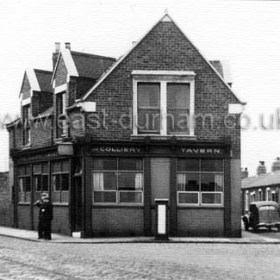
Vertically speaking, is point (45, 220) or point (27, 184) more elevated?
point (27, 184)

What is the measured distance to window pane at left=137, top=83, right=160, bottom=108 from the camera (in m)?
24.1

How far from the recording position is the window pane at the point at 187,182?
23.9 m

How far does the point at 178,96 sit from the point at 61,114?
5145 mm

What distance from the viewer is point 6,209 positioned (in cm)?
3284

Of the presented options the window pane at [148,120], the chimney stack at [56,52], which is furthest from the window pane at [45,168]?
the chimney stack at [56,52]

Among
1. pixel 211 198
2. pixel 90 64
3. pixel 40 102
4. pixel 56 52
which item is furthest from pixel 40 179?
pixel 211 198

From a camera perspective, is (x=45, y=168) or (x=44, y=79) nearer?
(x=45, y=168)

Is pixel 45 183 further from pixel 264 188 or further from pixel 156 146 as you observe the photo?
pixel 264 188

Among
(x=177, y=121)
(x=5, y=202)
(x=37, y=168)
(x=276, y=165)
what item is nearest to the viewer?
(x=177, y=121)

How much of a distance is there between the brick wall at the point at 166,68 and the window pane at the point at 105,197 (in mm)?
2046

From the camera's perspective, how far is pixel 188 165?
2394 centimetres

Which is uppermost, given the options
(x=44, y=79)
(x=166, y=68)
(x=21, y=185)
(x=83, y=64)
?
(x=44, y=79)

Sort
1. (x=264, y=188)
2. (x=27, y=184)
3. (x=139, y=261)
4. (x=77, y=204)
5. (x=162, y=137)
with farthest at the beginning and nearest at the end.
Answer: (x=264, y=188) < (x=27, y=184) < (x=77, y=204) < (x=162, y=137) < (x=139, y=261)

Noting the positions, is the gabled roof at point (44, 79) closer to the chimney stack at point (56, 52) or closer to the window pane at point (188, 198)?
the chimney stack at point (56, 52)
